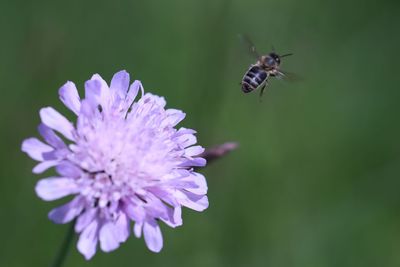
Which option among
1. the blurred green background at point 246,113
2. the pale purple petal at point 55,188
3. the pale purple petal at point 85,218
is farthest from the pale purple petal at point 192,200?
the blurred green background at point 246,113

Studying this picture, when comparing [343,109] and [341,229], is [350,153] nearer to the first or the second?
[343,109]

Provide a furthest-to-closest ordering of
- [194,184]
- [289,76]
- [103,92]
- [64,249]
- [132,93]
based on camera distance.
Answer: [289,76] → [132,93] → [103,92] → [194,184] → [64,249]

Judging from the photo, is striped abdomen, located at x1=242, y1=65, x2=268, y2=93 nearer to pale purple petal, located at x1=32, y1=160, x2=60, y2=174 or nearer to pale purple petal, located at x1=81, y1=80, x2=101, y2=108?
pale purple petal, located at x1=81, y1=80, x2=101, y2=108

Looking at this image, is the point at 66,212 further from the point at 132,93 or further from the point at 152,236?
the point at 132,93

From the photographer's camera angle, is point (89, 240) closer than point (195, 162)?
Yes

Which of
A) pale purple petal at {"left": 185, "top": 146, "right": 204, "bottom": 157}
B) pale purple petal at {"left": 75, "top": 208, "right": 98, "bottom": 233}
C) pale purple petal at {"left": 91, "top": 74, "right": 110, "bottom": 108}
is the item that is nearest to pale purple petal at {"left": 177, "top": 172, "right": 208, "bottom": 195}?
pale purple petal at {"left": 185, "top": 146, "right": 204, "bottom": 157}

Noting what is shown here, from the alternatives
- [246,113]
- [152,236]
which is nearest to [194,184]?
[152,236]
